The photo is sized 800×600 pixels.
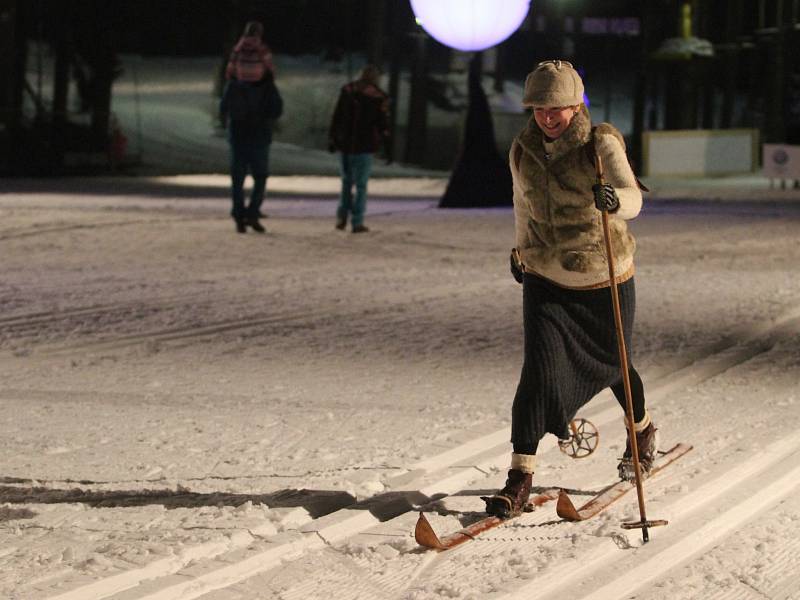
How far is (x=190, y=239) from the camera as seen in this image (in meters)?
14.3

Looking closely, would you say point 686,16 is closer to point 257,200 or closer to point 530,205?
point 257,200

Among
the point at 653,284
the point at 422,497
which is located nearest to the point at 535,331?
the point at 422,497

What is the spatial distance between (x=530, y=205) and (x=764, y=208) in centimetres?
1507

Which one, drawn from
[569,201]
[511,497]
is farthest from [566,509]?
[569,201]

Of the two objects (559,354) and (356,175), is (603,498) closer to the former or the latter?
(559,354)

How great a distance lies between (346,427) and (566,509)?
66.2 inches

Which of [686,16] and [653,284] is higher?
[686,16]

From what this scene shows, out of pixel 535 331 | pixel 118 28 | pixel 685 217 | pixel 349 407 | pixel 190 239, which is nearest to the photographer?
pixel 535 331

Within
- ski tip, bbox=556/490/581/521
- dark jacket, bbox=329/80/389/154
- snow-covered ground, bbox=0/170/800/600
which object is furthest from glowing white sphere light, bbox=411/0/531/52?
ski tip, bbox=556/490/581/521

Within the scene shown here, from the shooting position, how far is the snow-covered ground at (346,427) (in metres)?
4.25

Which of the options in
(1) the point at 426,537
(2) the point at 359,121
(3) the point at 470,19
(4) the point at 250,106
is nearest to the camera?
(1) the point at 426,537

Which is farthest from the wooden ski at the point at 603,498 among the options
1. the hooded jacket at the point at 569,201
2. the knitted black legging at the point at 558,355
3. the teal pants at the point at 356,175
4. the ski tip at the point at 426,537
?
the teal pants at the point at 356,175

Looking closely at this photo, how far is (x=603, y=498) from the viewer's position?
16.5 ft

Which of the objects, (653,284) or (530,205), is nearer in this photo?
(530,205)
